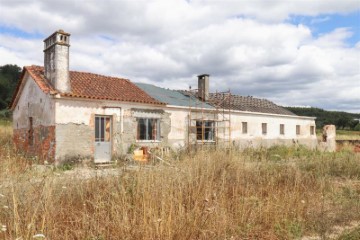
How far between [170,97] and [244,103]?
25.4 ft

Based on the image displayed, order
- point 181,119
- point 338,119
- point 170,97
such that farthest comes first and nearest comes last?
point 338,119 → point 170,97 → point 181,119

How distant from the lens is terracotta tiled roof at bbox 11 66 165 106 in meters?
14.7

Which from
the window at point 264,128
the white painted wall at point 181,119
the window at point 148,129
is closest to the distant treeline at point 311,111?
the white painted wall at point 181,119

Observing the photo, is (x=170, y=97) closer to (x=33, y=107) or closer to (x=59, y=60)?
(x=59, y=60)

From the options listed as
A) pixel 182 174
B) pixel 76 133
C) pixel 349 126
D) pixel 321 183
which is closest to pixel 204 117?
pixel 76 133

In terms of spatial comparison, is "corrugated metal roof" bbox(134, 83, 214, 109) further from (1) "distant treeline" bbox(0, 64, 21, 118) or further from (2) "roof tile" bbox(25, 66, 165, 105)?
(1) "distant treeline" bbox(0, 64, 21, 118)

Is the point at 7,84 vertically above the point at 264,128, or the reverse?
the point at 7,84

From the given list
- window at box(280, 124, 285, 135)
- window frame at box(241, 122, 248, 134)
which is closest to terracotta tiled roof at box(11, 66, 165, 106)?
window frame at box(241, 122, 248, 134)

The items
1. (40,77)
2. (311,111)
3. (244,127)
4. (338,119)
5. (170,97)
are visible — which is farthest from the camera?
(311,111)

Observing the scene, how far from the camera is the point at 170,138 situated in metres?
18.4

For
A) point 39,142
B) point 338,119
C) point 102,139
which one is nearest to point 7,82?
point 39,142

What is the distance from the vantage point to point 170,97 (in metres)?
20.6

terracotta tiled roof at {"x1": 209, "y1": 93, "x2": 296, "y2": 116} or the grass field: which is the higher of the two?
terracotta tiled roof at {"x1": 209, "y1": 93, "x2": 296, "y2": 116}

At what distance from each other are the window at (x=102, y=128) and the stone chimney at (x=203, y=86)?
9.09 meters
